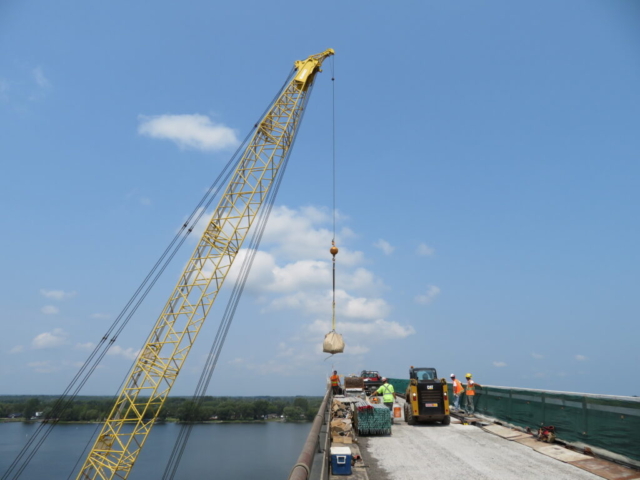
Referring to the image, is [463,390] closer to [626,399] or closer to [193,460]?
[626,399]

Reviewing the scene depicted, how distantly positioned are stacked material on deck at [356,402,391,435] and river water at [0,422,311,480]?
167 feet

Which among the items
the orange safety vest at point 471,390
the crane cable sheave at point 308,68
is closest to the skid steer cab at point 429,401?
the orange safety vest at point 471,390

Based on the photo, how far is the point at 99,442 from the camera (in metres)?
25.0

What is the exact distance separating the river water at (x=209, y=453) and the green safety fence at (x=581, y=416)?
51.0 metres

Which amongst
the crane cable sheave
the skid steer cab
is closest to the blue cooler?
the skid steer cab

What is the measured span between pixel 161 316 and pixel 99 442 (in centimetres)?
762

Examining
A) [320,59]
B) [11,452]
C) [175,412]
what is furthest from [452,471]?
[175,412]

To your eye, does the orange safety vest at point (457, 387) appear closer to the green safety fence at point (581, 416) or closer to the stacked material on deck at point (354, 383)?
the green safety fence at point (581, 416)

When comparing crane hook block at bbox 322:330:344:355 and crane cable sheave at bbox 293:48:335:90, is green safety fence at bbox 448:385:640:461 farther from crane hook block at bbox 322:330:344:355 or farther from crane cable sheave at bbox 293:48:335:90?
crane cable sheave at bbox 293:48:335:90

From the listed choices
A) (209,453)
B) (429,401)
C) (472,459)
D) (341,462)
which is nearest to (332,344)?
(429,401)

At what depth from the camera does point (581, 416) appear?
1173 centimetres

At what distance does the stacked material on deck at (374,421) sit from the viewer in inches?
548

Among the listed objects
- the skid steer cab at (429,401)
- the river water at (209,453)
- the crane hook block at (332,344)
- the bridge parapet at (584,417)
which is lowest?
the bridge parapet at (584,417)

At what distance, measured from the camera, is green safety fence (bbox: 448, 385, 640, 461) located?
32.9 ft
